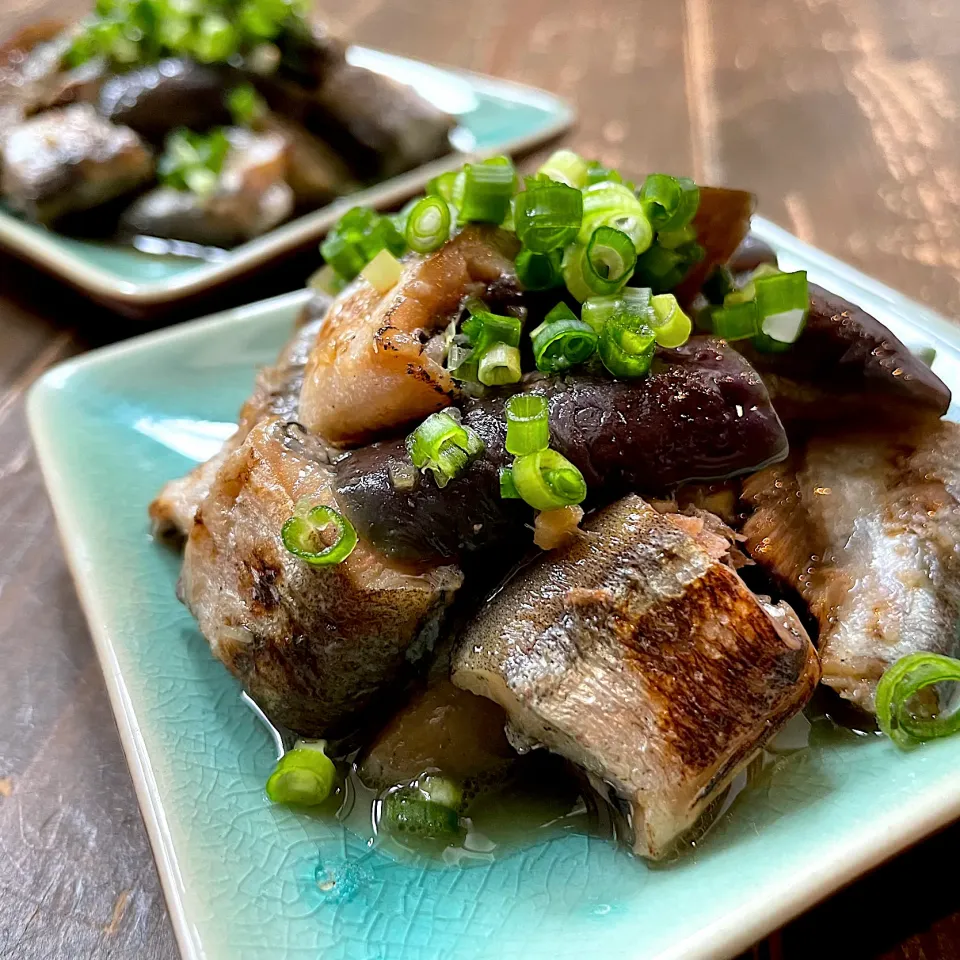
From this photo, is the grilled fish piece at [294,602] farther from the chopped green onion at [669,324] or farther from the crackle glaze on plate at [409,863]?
the chopped green onion at [669,324]

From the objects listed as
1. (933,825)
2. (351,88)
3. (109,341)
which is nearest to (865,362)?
(933,825)

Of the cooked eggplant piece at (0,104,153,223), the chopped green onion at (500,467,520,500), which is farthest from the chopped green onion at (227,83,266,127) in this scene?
the chopped green onion at (500,467,520,500)

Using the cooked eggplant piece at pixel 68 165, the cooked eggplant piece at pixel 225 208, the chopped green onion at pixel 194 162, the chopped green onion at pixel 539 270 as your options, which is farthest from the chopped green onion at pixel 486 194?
the cooked eggplant piece at pixel 68 165

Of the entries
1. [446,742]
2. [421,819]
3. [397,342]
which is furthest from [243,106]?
[421,819]

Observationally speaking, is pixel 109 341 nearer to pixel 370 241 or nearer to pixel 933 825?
pixel 370 241

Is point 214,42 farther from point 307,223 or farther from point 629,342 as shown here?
point 629,342

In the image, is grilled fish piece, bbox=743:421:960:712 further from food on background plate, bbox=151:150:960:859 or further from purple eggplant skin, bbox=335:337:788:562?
purple eggplant skin, bbox=335:337:788:562
